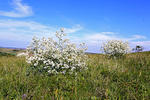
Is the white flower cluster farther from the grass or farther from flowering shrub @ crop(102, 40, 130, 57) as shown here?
flowering shrub @ crop(102, 40, 130, 57)

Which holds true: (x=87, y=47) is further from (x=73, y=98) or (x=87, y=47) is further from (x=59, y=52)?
(x=73, y=98)

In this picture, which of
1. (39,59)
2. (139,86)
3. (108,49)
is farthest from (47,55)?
(108,49)

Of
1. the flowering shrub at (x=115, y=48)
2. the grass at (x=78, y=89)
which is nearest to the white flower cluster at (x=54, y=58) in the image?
the grass at (x=78, y=89)

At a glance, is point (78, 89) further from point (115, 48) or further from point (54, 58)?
point (115, 48)

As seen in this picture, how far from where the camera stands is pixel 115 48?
1762 centimetres

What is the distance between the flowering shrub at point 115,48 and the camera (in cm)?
1792

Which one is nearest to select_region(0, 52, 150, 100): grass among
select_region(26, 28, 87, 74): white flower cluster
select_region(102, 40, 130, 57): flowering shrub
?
select_region(26, 28, 87, 74): white flower cluster

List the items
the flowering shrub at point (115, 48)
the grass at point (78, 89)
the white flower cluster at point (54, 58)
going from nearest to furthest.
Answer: the grass at point (78, 89), the white flower cluster at point (54, 58), the flowering shrub at point (115, 48)

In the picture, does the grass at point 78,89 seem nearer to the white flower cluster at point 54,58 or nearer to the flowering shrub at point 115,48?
the white flower cluster at point 54,58

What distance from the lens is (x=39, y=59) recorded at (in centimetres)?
709

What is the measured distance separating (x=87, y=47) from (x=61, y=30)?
2.23m

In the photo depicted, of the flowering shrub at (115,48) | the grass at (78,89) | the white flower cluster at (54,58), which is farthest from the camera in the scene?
the flowering shrub at (115,48)

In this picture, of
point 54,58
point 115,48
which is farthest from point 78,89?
point 115,48

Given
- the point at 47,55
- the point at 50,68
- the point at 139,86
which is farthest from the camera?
the point at 47,55
